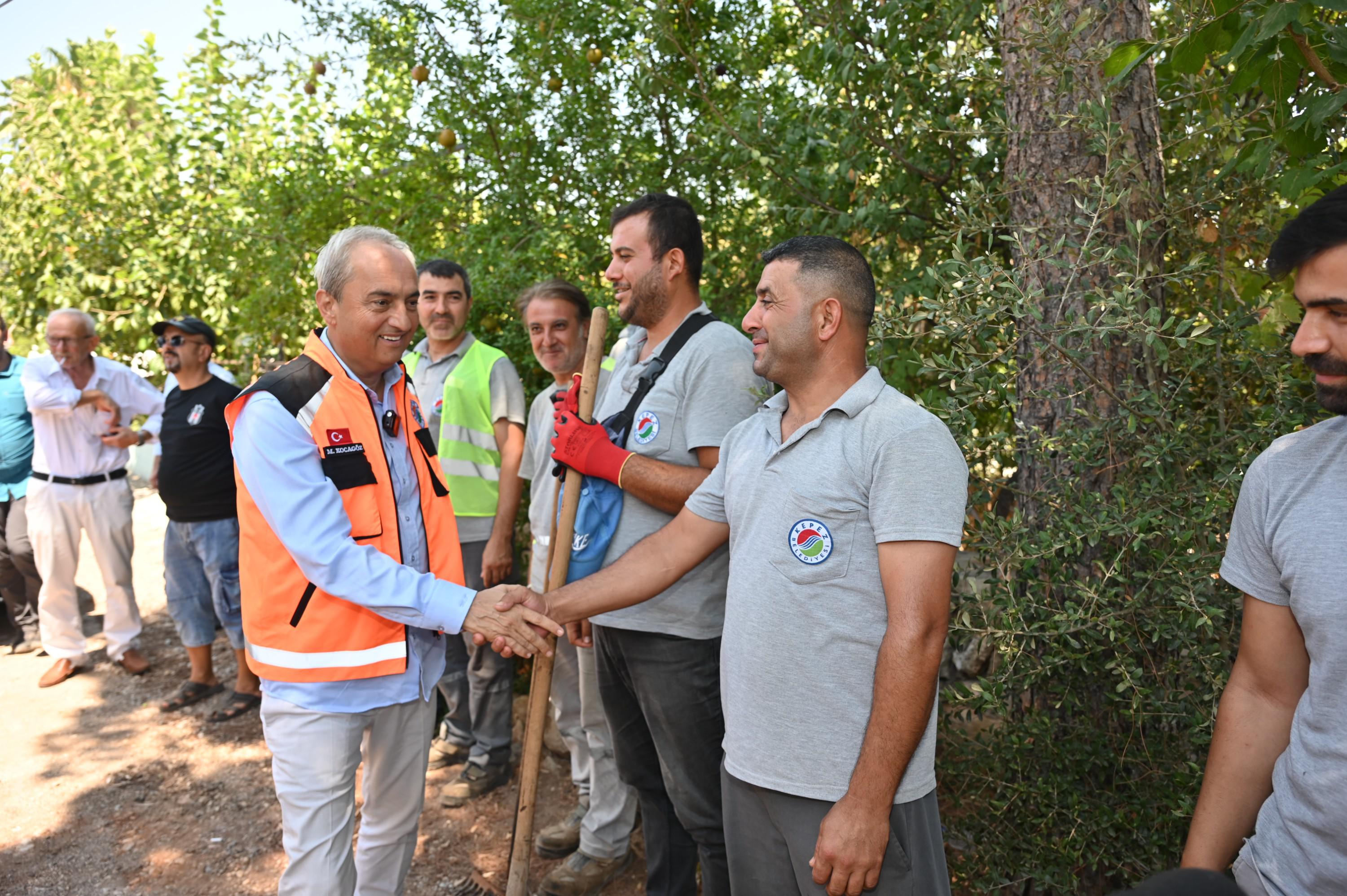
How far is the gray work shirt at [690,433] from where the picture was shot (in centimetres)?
308

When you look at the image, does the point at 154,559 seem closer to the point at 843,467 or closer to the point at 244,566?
the point at 244,566

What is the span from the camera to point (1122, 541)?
2.96 meters

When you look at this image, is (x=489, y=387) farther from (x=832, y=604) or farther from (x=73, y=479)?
(x=73, y=479)

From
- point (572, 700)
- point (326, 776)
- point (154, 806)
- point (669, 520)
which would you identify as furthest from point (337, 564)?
point (154, 806)

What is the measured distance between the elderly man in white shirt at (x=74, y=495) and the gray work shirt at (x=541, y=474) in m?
3.42

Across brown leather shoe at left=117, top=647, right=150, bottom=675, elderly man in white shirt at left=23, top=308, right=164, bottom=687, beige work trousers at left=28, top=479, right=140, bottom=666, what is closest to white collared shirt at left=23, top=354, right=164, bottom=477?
elderly man in white shirt at left=23, top=308, right=164, bottom=687

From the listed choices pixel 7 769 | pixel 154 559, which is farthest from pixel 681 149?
pixel 154 559

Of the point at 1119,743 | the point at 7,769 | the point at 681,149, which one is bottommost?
the point at 7,769

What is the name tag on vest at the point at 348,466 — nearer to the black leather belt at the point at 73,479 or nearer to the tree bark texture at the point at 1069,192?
the tree bark texture at the point at 1069,192

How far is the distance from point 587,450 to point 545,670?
0.79 m

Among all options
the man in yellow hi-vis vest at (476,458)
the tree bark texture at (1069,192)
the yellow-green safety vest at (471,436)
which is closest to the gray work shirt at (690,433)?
the tree bark texture at (1069,192)

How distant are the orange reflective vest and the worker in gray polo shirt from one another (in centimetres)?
65

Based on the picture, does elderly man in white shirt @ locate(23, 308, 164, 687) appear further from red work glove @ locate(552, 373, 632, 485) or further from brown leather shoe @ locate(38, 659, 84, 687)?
red work glove @ locate(552, 373, 632, 485)

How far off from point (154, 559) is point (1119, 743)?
30.4ft
